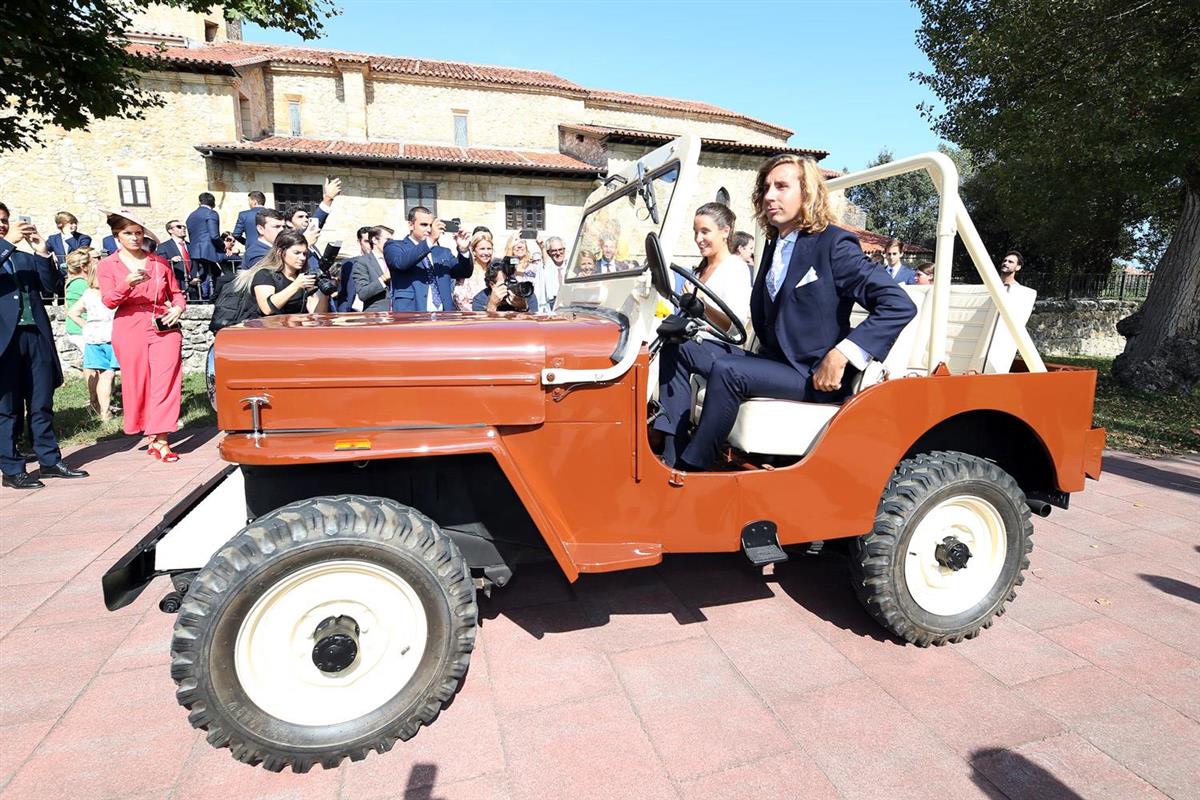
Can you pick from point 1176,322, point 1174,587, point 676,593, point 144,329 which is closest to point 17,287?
point 144,329

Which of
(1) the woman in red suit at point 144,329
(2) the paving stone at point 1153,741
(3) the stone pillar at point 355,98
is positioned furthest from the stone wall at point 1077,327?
(3) the stone pillar at point 355,98

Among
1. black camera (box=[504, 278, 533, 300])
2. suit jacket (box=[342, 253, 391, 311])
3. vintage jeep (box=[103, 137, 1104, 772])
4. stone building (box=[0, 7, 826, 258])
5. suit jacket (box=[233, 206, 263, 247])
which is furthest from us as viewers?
stone building (box=[0, 7, 826, 258])

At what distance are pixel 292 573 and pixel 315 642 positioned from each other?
273 millimetres

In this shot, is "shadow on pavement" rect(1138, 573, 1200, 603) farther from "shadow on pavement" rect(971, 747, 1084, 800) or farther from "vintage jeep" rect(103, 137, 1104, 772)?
"shadow on pavement" rect(971, 747, 1084, 800)

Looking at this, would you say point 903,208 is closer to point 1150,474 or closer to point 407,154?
point 407,154

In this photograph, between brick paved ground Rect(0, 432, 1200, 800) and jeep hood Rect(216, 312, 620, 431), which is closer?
brick paved ground Rect(0, 432, 1200, 800)

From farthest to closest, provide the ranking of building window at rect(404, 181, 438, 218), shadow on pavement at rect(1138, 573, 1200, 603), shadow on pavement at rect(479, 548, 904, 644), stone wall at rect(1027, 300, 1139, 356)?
building window at rect(404, 181, 438, 218), stone wall at rect(1027, 300, 1139, 356), shadow on pavement at rect(1138, 573, 1200, 603), shadow on pavement at rect(479, 548, 904, 644)

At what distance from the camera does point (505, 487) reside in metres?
2.40

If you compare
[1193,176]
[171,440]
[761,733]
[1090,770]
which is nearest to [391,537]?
[761,733]

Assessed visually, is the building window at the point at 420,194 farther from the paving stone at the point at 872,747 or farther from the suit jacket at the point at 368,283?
the paving stone at the point at 872,747

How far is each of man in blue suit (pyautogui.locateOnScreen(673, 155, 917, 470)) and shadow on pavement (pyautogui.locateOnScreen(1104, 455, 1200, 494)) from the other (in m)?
4.32

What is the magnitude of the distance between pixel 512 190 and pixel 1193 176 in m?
18.5

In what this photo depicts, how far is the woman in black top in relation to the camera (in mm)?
4059

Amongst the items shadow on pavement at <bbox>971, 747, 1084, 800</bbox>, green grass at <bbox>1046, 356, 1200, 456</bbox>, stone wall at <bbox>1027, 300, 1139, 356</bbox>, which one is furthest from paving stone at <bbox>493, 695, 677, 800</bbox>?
stone wall at <bbox>1027, 300, 1139, 356</bbox>
